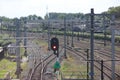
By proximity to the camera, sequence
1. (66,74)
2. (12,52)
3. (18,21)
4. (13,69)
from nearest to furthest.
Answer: (66,74) < (18,21) < (13,69) < (12,52)

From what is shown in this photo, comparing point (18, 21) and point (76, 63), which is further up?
point (18, 21)

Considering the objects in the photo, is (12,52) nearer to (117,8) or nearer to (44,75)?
(44,75)

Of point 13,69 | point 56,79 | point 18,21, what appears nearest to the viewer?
point 56,79

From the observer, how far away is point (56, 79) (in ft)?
64.2

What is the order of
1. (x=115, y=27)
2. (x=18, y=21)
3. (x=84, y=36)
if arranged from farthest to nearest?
1. (x=84, y=36)
2. (x=18, y=21)
3. (x=115, y=27)

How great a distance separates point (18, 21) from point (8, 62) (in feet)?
21.6

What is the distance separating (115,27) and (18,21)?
996cm

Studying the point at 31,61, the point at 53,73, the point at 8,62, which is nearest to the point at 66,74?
the point at 53,73

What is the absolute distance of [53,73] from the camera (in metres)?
22.0

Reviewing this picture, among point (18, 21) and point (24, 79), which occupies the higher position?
point (18, 21)

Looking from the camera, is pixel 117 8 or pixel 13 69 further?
pixel 117 8

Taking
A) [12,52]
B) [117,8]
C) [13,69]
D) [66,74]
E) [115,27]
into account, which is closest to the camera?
[115,27]

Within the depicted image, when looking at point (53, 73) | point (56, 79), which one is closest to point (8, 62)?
point (53, 73)

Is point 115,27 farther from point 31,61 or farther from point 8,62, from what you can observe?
point 8,62
